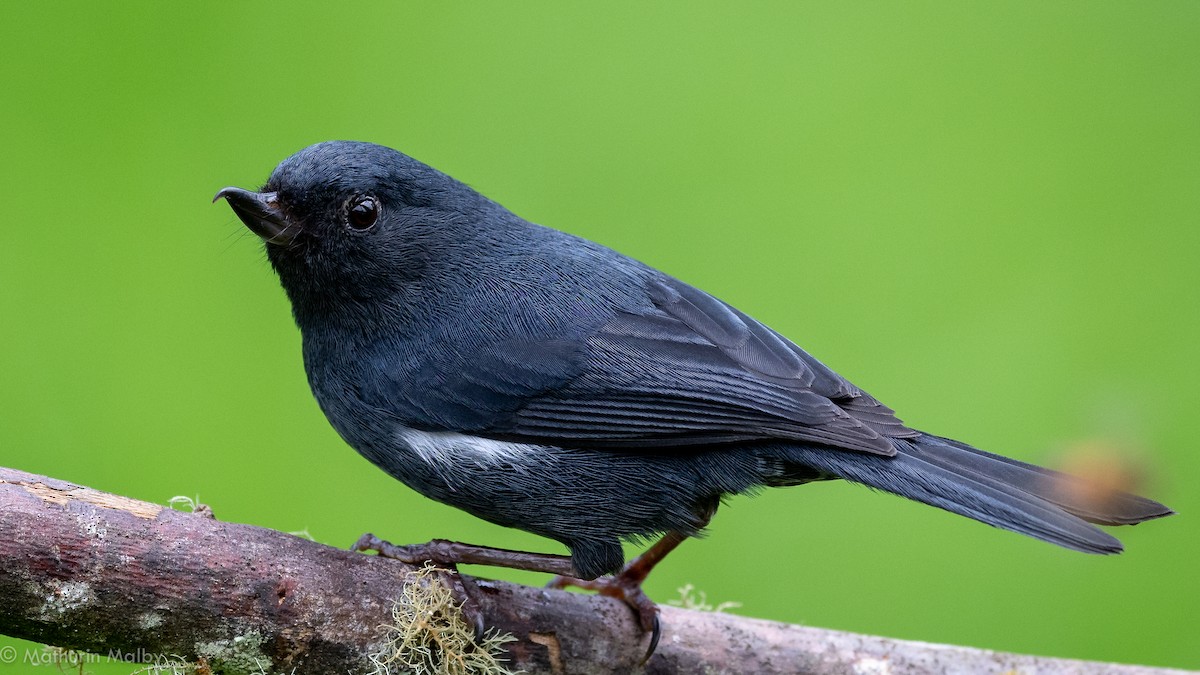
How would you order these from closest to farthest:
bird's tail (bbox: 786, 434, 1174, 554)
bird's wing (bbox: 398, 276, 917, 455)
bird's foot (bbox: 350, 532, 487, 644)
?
bird's tail (bbox: 786, 434, 1174, 554) < bird's foot (bbox: 350, 532, 487, 644) < bird's wing (bbox: 398, 276, 917, 455)

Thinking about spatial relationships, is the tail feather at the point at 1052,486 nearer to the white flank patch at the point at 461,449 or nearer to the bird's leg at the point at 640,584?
the bird's leg at the point at 640,584

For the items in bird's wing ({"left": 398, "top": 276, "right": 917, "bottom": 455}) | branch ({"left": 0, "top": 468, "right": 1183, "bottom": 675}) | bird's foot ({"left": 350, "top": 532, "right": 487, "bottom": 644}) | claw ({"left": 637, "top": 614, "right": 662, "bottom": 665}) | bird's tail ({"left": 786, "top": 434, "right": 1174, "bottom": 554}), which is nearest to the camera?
branch ({"left": 0, "top": 468, "right": 1183, "bottom": 675})

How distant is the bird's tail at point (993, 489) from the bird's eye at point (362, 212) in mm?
1497

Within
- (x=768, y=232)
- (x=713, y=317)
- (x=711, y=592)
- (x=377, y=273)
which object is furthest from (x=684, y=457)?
(x=768, y=232)

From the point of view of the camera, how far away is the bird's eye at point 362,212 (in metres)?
3.46

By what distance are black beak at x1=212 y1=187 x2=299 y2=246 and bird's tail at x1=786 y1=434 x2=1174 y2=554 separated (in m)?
1.68

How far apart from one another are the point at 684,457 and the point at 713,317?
1.78 feet

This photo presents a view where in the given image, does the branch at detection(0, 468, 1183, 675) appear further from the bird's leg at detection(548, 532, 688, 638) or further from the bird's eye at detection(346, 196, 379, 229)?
the bird's eye at detection(346, 196, 379, 229)

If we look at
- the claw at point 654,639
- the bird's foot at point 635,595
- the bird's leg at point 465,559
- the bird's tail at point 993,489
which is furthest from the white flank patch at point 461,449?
the bird's tail at point 993,489

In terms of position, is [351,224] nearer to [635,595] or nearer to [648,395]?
[648,395]

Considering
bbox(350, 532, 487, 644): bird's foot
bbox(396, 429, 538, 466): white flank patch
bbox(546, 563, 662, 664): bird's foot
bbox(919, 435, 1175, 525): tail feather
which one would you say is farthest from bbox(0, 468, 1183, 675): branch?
bbox(919, 435, 1175, 525): tail feather

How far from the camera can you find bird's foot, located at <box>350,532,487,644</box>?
10.1 feet

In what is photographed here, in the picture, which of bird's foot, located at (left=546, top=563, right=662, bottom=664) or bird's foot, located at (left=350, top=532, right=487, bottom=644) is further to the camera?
bird's foot, located at (left=546, top=563, right=662, bottom=664)

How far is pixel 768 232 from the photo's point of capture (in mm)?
5238
